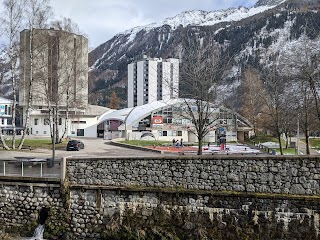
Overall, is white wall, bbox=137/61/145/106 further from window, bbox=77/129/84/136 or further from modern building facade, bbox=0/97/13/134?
window, bbox=77/129/84/136

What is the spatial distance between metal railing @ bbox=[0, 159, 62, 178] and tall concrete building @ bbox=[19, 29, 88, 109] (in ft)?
47.0

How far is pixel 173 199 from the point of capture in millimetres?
13352

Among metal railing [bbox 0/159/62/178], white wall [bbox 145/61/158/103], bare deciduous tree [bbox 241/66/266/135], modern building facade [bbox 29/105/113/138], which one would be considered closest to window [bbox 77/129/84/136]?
modern building facade [bbox 29/105/113/138]

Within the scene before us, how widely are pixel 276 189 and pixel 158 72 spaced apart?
121 meters

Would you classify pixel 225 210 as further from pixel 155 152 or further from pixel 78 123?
pixel 78 123

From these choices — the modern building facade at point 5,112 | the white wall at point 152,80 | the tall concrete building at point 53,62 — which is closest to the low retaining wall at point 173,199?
the tall concrete building at point 53,62

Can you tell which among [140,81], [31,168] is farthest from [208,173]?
[140,81]

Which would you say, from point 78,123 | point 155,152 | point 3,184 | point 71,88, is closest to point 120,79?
point 78,123

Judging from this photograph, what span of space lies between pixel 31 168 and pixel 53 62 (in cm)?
2128

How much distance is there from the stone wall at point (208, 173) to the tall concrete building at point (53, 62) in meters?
16.6

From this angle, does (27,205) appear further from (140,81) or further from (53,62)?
(140,81)

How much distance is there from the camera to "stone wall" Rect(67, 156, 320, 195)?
1250 cm

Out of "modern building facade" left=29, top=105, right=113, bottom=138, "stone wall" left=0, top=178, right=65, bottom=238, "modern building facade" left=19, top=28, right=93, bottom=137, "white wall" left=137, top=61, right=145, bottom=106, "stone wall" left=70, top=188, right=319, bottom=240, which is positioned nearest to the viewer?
"stone wall" left=70, top=188, right=319, bottom=240

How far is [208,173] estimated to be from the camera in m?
13.4
